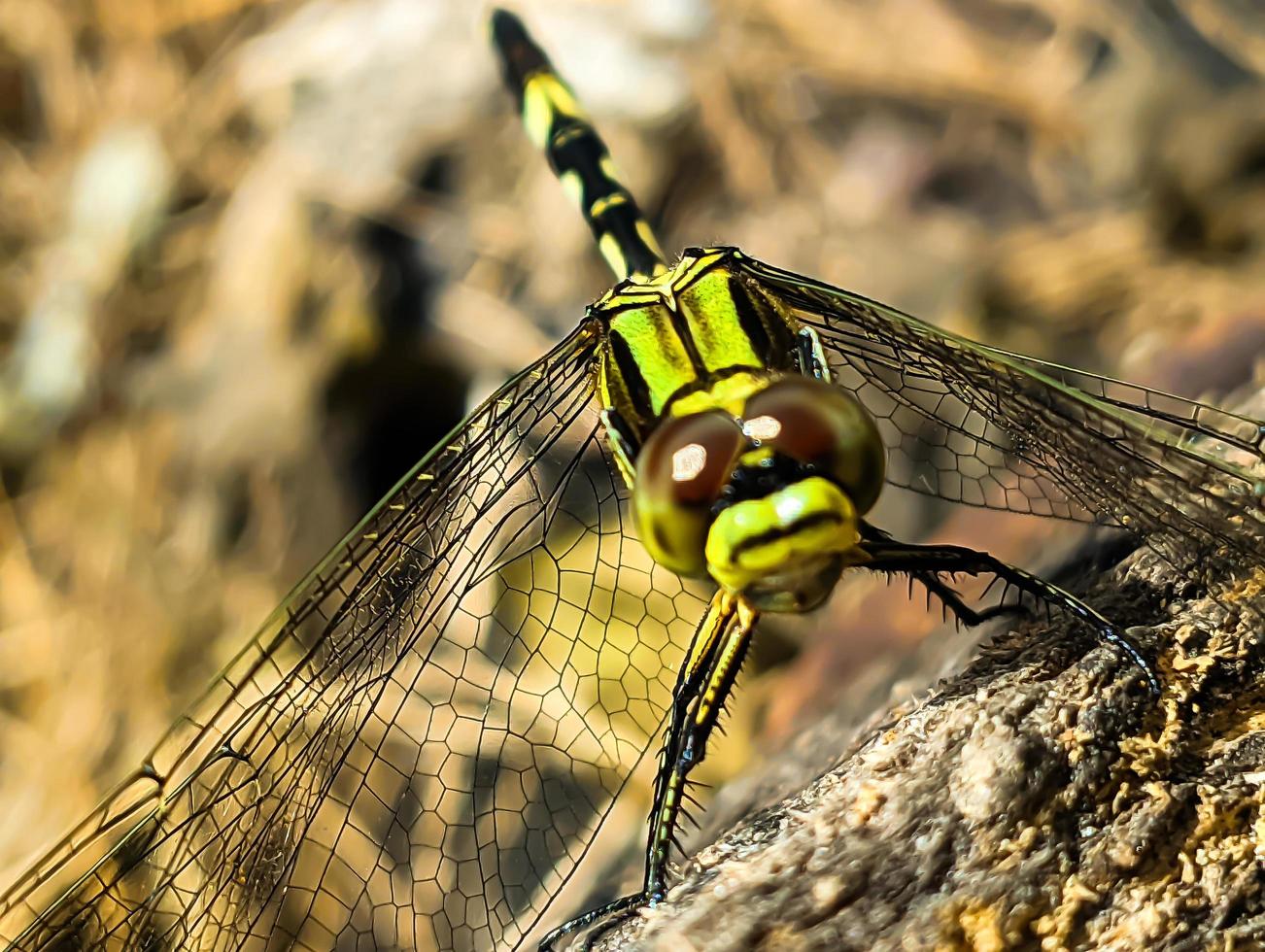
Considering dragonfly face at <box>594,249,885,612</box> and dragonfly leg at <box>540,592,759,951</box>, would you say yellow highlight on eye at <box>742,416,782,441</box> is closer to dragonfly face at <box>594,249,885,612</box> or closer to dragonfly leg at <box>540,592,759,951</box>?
dragonfly face at <box>594,249,885,612</box>

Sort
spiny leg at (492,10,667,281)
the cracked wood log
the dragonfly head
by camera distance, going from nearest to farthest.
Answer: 1. the cracked wood log
2. the dragonfly head
3. spiny leg at (492,10,667,281)

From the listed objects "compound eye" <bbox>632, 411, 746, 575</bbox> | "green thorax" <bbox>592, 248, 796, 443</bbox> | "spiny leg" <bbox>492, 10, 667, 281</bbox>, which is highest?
"spiny leg" <bbox>492, 10, 667, 281</bbox>

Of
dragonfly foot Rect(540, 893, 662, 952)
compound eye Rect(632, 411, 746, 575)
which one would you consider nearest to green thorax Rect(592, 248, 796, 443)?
compound eye Rect(632, 411, 746, 575)

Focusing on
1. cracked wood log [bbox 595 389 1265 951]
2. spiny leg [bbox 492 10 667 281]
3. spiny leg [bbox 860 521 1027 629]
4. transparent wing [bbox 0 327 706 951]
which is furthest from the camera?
spiny leg [bbox 492 10 667 281]

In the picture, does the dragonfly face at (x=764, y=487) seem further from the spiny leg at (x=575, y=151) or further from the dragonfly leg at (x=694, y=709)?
the spiny leg at (x=575, y=151)

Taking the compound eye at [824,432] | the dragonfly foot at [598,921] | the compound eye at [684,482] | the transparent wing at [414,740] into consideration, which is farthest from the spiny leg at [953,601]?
the dragonfly foot at [598,921]

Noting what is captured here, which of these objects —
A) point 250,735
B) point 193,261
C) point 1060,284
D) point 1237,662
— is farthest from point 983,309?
point 193,261

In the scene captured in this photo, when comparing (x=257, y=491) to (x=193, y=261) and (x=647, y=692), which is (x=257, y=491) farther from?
(x=647, y=692)

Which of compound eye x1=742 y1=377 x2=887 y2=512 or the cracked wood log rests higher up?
compound eye x1=742 y1=377 x2=887 y2=512
